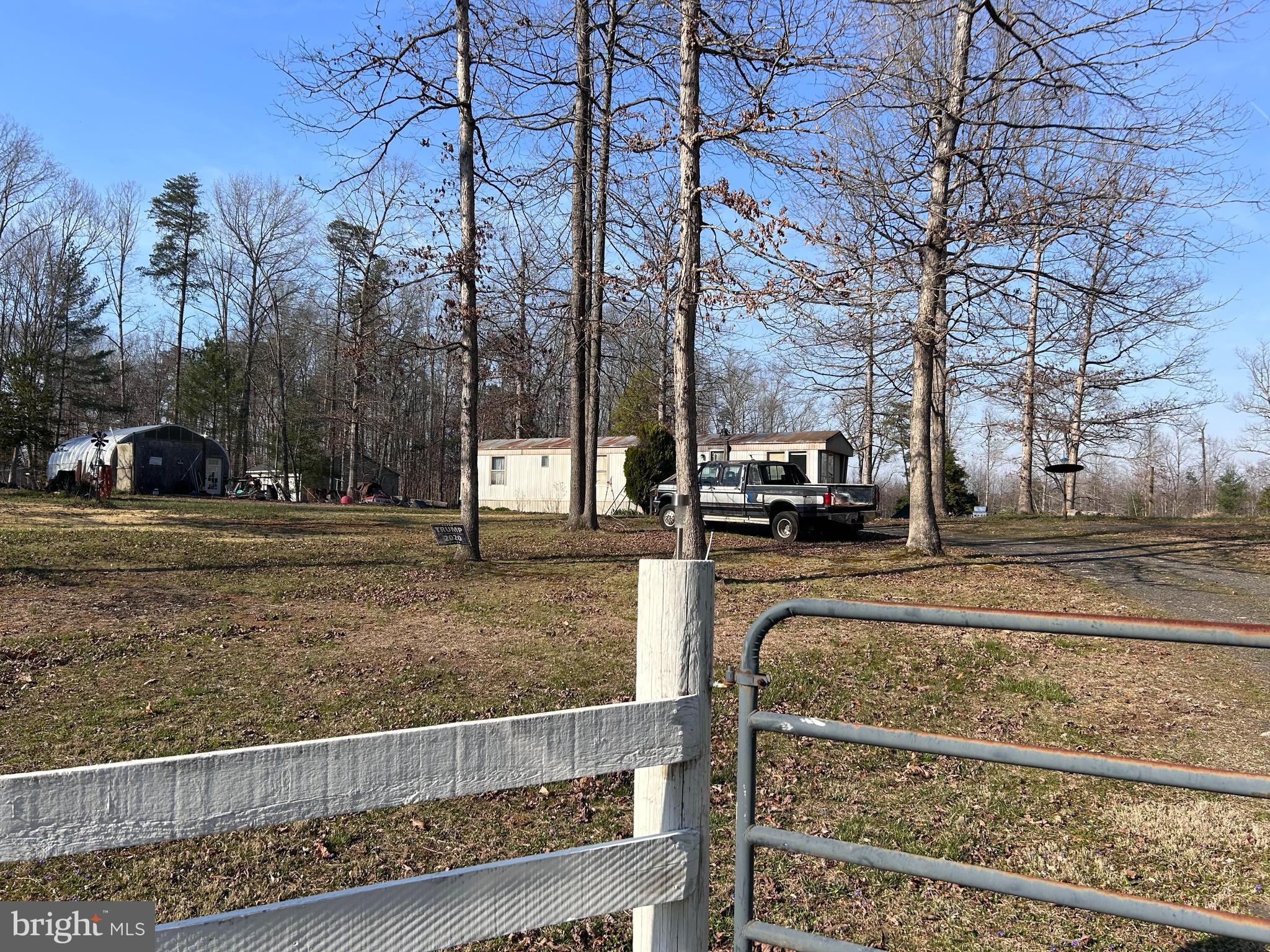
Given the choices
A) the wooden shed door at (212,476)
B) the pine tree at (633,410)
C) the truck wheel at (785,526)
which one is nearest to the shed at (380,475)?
the wooden shed door at (212,476)

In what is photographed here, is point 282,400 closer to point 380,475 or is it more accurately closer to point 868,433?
point 380,475

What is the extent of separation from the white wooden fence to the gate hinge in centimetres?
5

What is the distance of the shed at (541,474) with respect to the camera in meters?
31.1

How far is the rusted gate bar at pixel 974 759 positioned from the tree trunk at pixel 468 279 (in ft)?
38.1

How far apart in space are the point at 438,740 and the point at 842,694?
5.68m

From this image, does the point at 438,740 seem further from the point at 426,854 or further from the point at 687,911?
the point at 426,854

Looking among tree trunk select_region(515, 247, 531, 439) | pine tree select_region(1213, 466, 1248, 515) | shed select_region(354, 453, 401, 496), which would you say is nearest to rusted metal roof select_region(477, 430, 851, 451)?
tree trunk select_region(515, 247, 531, 439)

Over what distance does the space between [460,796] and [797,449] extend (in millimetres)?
28140

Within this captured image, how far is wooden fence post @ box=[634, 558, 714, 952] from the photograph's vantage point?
2004 millimetres

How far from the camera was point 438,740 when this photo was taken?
1.72 meters

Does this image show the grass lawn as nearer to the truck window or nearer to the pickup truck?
the pickup truck

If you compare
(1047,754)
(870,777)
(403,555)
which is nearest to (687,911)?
(1047,754)

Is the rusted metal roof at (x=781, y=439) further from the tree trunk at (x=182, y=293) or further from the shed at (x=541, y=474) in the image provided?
the tree trunk at (x=182, y=293)

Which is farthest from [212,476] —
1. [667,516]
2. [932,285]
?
[932,285]
